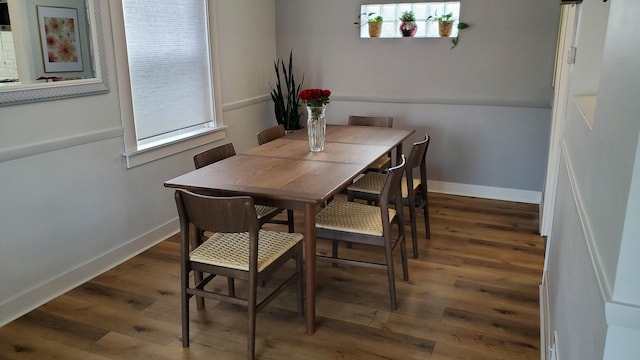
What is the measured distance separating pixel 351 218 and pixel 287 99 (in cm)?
250

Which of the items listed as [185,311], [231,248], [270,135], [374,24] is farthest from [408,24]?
[185,311]

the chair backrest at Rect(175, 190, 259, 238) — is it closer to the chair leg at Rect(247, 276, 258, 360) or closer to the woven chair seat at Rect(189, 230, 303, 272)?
the woven chair seat at Rect(189, 230, 303, 272)

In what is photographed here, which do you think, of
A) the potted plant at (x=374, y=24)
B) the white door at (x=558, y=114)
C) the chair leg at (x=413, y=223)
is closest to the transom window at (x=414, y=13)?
the potted plant at (x=374, y=24)

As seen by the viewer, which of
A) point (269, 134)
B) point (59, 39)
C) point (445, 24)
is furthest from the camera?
point (445, 24)

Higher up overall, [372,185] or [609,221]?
[609,221]

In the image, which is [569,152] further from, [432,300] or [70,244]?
[70,244]

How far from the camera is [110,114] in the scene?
3066mm

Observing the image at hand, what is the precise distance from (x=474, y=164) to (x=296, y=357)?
2.84 metres

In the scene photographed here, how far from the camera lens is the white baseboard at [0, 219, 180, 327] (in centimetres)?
260

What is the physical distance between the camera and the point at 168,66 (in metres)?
3.53

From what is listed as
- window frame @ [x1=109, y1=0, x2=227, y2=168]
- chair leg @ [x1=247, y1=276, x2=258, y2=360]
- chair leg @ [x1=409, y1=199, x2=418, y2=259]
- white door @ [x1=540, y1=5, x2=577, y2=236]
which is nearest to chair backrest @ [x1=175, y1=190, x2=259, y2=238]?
chair leg @ [x1=247, y1=276, x2=258, y2=360]

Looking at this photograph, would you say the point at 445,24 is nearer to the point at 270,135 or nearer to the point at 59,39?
the point at 270,135

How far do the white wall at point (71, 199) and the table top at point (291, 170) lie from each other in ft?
2.59

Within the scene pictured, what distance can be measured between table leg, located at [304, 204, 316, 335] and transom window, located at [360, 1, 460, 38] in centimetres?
272
